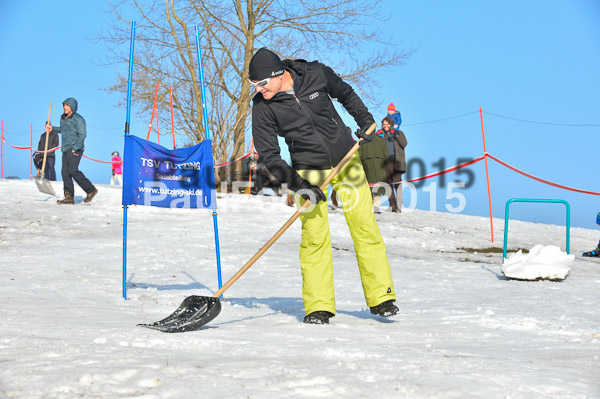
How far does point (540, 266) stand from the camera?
6.96 metres

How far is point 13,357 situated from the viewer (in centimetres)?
288

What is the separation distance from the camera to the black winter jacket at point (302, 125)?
4.14 metres

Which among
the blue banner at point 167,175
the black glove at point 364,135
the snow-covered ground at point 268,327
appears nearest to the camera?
the snow-covered ground at point 268,327

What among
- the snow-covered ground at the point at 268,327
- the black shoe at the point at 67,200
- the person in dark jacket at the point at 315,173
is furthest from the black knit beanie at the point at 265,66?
the black shoe at the point at 67,200

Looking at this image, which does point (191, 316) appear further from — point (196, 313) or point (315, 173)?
point (315, 173)

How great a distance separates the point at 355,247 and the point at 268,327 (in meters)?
0.78

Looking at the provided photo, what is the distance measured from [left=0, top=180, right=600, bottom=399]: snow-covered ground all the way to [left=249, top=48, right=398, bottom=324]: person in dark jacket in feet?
0.87

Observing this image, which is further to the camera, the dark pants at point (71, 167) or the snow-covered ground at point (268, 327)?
the dark pants at point (71, 167)

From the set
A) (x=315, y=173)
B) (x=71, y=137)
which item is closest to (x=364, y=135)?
(x=315, y=173)

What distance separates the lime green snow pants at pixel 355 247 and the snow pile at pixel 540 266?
3285mm

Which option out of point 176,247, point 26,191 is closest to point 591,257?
point 176,247

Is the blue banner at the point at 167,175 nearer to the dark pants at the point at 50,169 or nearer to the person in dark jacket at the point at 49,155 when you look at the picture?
the person in dark jacket at the point at 49,155

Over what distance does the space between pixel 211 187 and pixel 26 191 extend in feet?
36.0

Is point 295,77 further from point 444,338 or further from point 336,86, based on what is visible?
point 444,338
